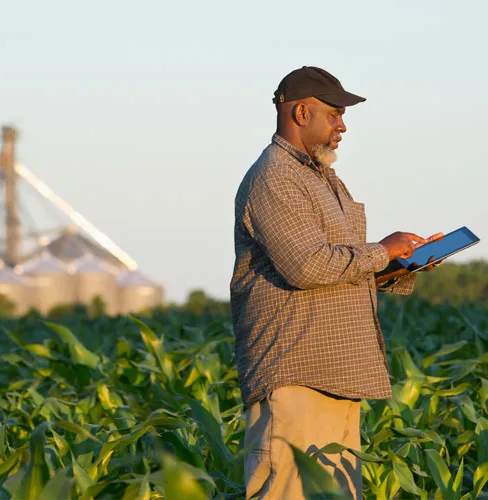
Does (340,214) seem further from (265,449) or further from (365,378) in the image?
(265,449)

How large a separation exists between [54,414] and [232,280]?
2.72 m

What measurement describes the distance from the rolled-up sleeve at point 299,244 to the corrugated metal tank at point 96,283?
5012 cm

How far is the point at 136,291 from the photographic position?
56.5m

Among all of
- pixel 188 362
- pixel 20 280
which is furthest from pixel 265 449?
pixel 20 280

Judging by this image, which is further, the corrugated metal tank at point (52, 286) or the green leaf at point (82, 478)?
the corrugated metal tank at point (52, 286)

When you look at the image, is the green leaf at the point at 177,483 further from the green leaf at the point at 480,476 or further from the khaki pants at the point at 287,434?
the green leaf at the point at 480,476

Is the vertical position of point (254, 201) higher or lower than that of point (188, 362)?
higher

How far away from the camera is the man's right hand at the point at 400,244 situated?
13.0ft

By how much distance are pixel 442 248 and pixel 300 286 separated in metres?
0.63

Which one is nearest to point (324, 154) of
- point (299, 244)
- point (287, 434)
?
point (299, 244)

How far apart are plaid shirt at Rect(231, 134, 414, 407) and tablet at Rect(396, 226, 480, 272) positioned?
0.20m

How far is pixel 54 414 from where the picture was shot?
6570 mm

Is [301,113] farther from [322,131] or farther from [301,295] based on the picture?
[301,295]

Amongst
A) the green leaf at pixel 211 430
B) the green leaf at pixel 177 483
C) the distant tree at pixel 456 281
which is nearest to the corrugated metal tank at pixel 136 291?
the distant tree at pixel 456 281
